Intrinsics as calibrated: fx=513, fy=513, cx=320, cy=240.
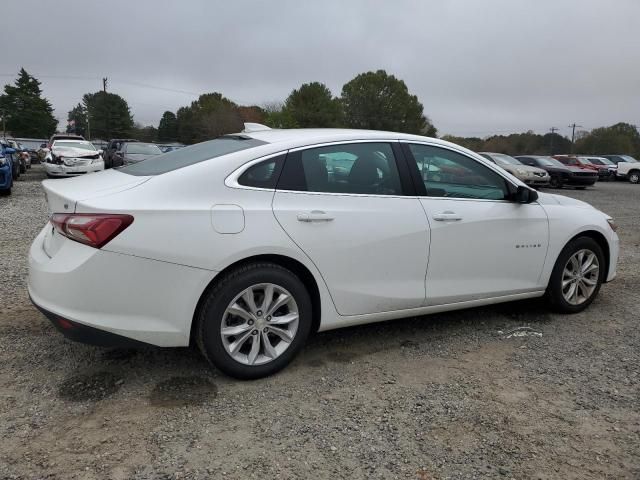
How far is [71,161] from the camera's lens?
16297 millimetres

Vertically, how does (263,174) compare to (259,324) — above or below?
above

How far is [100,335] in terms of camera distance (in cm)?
279

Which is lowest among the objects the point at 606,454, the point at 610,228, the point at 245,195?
the point at 606,454

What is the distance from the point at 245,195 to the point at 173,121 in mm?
82056

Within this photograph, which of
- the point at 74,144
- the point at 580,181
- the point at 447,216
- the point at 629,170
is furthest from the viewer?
the point at 629,170

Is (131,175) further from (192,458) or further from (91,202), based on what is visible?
(192,458)

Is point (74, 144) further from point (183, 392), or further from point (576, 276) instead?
point (576, 276)

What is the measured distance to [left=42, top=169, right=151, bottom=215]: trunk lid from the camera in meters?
2.92

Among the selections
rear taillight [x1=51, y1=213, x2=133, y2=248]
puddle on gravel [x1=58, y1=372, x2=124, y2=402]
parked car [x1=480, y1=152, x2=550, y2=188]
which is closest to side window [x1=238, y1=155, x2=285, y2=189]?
rear taillight [x1=51, y1=213, x2=133, y2=248]

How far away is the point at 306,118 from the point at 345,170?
2764 inches

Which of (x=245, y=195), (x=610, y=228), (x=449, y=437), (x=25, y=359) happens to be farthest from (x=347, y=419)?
(x=610, y=228)

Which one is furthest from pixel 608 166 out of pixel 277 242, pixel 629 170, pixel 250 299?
pixel 250 299

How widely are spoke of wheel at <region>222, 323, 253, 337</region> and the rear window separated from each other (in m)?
1.01

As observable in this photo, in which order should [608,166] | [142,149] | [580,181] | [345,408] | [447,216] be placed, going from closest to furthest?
1. [345,408]
2. [447,216]
3. [142,149]
4. [580,181]
5. [608,166]
